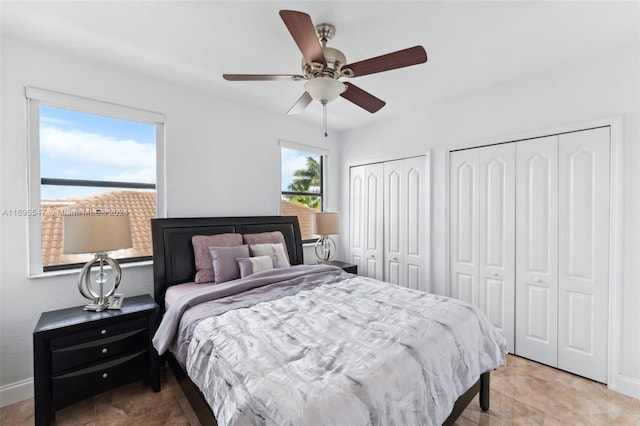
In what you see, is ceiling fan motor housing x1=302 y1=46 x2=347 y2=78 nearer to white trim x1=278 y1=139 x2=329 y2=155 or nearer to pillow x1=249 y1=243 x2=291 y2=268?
pillow x1=249 y1=243 x2=291 y2=268

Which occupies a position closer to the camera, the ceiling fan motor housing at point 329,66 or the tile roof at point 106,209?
the ceiling fan motor housing at point 329,66

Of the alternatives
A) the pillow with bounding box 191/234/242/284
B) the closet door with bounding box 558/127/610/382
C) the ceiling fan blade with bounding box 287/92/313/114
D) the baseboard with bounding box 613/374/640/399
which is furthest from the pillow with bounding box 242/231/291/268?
the baseboard with bounding box 613/374/640/399

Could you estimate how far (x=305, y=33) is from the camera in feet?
4.95

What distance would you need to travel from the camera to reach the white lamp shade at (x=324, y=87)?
1.83 meters

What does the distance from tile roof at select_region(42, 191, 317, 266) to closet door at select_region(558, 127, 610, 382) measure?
3892 millimetres

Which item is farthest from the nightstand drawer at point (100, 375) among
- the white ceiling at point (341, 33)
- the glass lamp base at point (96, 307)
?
the white ceiling at point (341, 33)

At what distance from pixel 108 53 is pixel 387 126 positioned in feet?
10.2

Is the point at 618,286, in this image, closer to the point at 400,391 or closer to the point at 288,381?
the point at 400,391

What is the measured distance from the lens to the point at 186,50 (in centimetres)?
229

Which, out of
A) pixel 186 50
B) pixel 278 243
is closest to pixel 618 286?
pixel 278 243

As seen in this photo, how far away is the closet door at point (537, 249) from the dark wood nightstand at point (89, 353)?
3337 millimetres

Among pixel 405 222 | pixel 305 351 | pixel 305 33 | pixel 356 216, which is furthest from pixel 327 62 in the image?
pixel 356 216

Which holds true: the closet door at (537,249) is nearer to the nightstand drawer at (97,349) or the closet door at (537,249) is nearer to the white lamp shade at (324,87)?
the white lamp shade at (324,87)

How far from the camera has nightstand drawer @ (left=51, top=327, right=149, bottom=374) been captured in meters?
1.90
